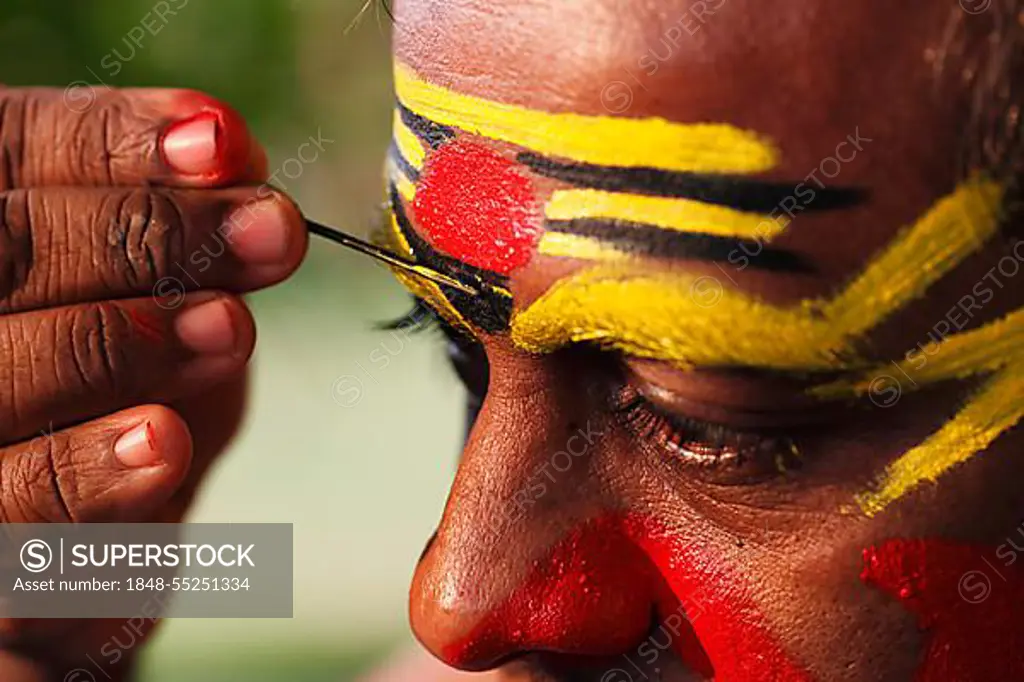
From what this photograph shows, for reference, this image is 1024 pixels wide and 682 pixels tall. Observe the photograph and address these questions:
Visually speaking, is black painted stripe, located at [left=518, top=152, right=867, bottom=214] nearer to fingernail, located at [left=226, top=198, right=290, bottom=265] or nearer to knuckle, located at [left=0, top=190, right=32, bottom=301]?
fingernail, located at [left=226, top=198, right=290, bottom=265]

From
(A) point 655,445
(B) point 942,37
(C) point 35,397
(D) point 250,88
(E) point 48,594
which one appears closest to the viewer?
Result: (B) point 942,37

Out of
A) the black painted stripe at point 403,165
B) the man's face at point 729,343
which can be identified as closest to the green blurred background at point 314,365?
the black painted stripe at point 403,165

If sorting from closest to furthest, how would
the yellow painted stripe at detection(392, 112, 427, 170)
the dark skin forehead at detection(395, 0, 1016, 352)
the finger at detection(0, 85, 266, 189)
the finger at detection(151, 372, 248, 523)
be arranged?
1. the dark skin forehead at detection(395, 0, 1016, 352)
2. the yellow painted stripe at detection(392, 112, 427, 170)
3. the finger at detection(0, 85, 266, 189)
4. the finger at detection(151, 372, 248, 523)

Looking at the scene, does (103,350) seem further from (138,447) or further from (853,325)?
(853,325)

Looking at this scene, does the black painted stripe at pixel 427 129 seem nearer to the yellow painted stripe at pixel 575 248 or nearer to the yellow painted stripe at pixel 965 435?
the yellow painted stripe at pixel 575 248

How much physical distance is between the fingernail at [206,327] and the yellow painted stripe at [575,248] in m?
0.34

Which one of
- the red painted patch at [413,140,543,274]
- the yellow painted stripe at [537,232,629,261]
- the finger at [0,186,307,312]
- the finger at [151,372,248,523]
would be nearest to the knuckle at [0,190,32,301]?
the finger at [0,186,307,312]

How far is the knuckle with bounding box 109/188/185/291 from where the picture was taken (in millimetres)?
1013

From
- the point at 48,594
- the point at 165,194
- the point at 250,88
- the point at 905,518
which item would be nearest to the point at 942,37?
the point at 905,518

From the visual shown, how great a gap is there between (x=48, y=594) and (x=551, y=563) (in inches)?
23.2

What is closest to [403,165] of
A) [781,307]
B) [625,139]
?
[625,139]

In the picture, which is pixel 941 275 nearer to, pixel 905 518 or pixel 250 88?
pixel 905 518

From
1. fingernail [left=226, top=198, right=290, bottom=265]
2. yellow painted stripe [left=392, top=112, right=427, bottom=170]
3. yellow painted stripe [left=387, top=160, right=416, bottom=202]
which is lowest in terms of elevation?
fingernail [left=226, top=198, right=290, bottom=265]

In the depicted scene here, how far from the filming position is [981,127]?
2.39ft
